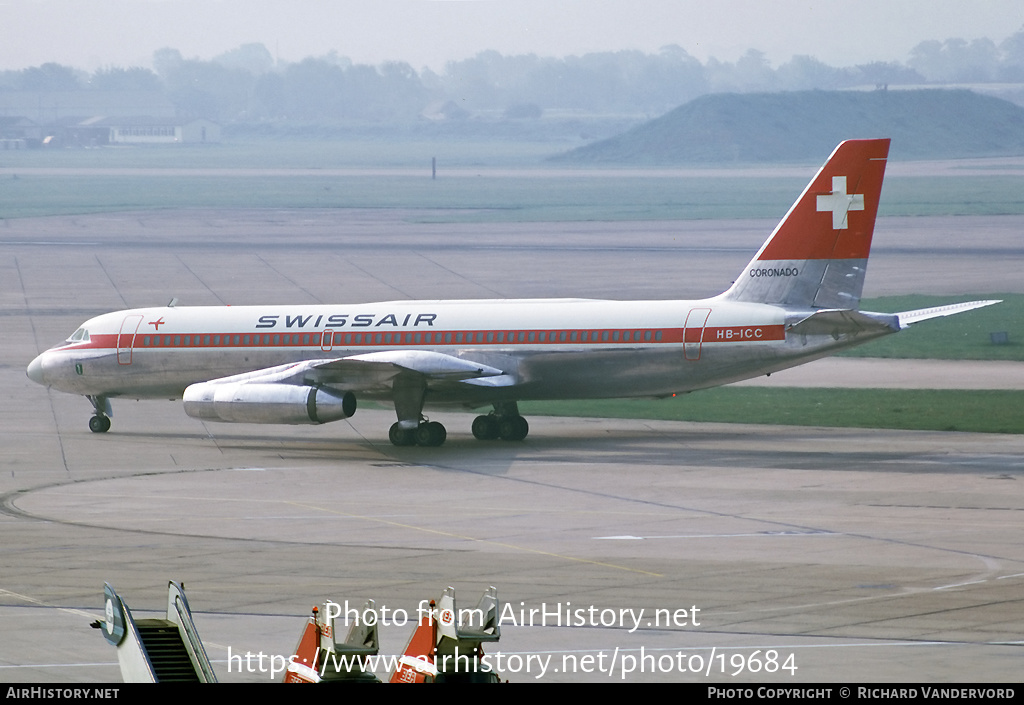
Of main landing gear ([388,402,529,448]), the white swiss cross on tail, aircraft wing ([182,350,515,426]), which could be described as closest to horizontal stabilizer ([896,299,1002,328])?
the white swiss cross on tail

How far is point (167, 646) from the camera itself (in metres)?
12.8

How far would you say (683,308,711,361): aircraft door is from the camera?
38.9 m

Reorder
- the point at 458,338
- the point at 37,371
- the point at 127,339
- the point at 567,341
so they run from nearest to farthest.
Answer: the point at 567,341 → the point at 458,338 → the point at 127,339 → the point at 37,371

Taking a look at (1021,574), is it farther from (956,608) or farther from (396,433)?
(396,433)

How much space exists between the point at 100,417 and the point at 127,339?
2438mm

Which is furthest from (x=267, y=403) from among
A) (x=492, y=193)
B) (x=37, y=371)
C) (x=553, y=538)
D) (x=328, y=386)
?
(x=492, y=193)

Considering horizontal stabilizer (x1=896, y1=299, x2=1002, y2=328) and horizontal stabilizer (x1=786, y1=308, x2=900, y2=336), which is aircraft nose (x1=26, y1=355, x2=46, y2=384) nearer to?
horizontal stabilizer (x1=786, y1=308, x2=900, y2=336)

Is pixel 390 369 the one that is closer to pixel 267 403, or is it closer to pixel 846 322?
pixel 267 403

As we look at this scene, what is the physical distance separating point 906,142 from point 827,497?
489 ft

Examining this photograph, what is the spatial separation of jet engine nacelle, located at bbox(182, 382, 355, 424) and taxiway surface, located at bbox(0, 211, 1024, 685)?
1.08 m

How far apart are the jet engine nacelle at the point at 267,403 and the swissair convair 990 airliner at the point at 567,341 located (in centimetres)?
4

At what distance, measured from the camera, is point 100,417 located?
4434 centimetres

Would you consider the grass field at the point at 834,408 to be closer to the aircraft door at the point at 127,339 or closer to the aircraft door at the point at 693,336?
the aircraft door at the point at 693,336
